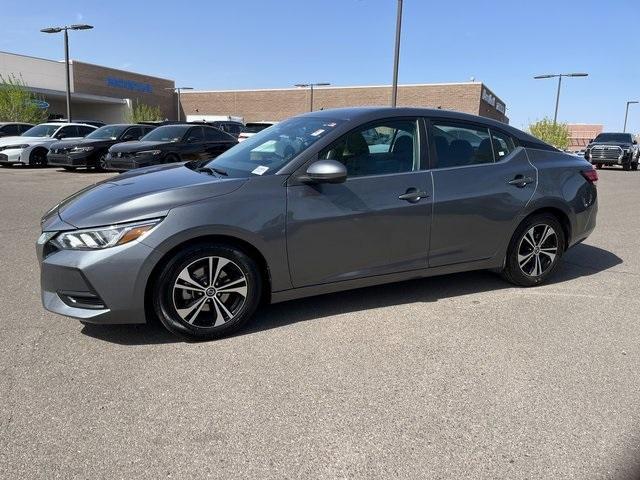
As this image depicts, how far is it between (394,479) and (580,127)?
127111 mm

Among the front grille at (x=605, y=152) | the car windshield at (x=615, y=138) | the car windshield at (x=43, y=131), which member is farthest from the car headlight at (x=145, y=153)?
the car windshield at (x=615, y=138)

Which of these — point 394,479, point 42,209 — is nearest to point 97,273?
point 394,479

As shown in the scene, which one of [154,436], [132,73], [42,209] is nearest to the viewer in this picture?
[154,436]

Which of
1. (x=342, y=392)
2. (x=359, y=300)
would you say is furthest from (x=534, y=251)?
(x=342, y=392)

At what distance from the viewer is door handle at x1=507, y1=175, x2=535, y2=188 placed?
4.63 m

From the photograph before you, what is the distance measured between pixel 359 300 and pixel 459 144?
5.17ft

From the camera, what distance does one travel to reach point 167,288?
3.48 m

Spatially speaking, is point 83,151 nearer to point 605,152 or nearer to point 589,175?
point 589,175

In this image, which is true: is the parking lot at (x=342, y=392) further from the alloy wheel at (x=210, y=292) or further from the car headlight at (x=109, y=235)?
the car headlight at (x=109, y=235)

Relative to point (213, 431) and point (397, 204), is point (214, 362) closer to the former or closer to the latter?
point (213, 431)

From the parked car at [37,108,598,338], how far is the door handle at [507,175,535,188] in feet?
0.05

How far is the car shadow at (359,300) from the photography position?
148 inches

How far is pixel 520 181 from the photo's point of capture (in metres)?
4.66

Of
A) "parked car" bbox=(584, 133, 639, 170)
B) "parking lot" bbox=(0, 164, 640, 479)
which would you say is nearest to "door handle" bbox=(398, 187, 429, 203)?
"parking lot" bbox=(0, 164, 640, 479)
